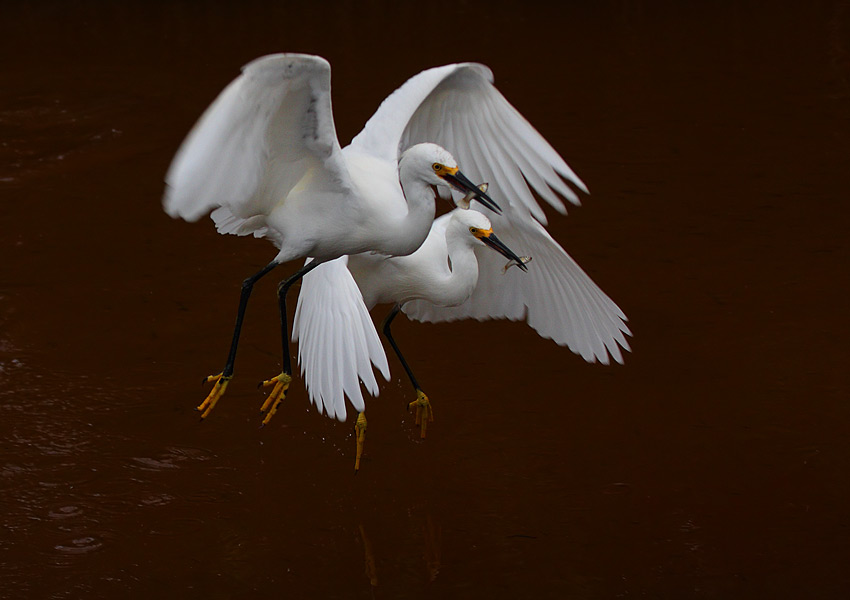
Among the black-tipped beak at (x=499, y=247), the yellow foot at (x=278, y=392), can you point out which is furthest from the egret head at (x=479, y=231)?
the yellow foot at (x=278, y=392)

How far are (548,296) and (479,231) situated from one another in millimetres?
441

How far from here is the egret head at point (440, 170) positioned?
3340 mm

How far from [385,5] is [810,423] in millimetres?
6170

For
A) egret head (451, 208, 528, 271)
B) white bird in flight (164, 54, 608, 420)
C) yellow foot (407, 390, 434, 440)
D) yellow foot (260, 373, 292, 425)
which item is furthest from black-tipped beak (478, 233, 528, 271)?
yellow foot (260, 373, 292, 425)

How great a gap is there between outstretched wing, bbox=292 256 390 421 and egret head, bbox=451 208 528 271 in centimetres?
41

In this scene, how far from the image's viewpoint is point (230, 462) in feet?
12.7

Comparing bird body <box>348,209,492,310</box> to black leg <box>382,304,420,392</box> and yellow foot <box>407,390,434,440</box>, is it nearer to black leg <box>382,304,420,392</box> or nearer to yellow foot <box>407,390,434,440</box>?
black leg <box>382,304,420,392</box>

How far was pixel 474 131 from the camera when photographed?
382 cm

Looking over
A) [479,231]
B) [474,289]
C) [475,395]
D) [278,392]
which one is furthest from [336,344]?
[475,395]

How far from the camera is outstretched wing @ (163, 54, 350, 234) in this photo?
2.86 metres

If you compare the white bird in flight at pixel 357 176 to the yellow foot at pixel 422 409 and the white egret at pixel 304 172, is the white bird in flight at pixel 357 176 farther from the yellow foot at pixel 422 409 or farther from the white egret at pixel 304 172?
the yellow foot at pixel 422 409

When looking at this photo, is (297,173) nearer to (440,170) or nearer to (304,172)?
(304,172)

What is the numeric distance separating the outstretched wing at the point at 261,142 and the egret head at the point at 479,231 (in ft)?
1.53

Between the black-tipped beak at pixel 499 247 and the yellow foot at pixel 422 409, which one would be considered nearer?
the black-tipped beak at pixel 499 247
